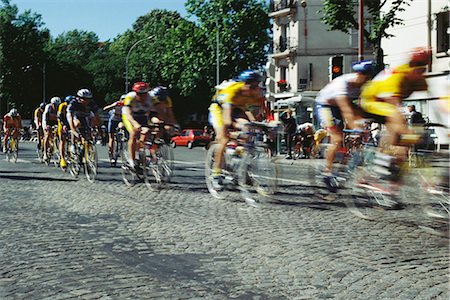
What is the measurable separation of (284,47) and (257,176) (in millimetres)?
46769

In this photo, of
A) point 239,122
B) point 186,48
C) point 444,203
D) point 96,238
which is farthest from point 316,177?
point 186,48

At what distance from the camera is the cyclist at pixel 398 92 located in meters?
7.78

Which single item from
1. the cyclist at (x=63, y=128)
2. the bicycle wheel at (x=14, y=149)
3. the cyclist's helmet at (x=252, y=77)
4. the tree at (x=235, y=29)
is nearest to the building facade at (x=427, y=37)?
the bicycle wheel at (x=14, y=149)

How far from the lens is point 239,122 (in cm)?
1037

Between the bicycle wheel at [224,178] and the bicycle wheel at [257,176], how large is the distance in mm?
240

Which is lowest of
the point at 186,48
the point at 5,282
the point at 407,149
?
the point at 5,282

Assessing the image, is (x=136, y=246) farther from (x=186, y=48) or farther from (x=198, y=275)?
(x=186, y=48)

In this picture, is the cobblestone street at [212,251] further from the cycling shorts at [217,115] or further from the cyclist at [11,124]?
the cyclist at [11,124]

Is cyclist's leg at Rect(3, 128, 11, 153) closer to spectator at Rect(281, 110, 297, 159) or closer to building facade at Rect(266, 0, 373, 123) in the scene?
spectator at Rect(281, 110, 297, 159)

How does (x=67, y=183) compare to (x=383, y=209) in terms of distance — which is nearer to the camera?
(x=383, y=209)

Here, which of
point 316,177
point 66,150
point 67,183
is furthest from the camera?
point 66,150

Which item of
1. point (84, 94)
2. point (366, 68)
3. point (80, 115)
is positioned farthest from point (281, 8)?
point (366, 68)

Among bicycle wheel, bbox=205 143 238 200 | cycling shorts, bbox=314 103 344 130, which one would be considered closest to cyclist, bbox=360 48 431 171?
cycling shorts, bbox=314 103 344 130

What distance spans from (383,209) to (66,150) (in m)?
9.71
